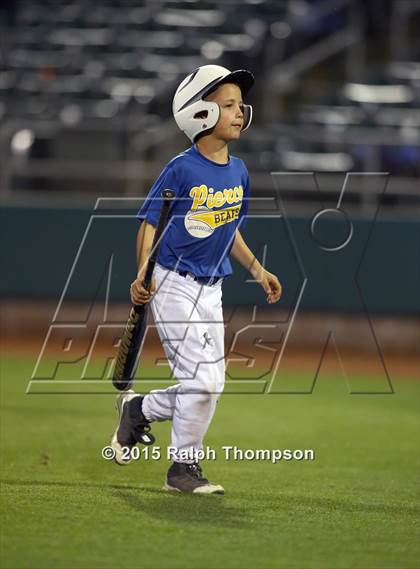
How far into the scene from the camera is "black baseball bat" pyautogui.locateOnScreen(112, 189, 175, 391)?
6.48 m

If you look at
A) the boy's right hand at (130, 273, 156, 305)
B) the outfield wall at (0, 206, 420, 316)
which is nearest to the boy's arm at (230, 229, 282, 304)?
the boy's right hand at (130, 273, 156, 305)

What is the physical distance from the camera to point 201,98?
6.89 metres

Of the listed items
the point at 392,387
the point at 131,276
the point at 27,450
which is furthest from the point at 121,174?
the point at 27,450

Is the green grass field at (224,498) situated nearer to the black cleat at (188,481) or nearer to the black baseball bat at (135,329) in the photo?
the black cleat at (188,481)

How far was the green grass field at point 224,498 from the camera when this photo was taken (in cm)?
547

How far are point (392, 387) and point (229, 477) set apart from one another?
5551 millimetres

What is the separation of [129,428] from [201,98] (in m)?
1.88

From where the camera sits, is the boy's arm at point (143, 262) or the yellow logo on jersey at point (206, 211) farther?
the yellow logo on jersey at point (206, 211)

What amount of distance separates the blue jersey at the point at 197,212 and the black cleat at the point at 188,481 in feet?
3.44

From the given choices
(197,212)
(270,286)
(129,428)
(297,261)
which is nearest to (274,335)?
(297,261)

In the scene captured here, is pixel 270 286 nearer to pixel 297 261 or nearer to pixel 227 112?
pixel 227 112

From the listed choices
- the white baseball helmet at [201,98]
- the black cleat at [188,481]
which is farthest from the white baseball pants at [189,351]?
the white baseball helmet at [201,98]

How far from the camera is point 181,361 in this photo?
Answer: 6.82 m

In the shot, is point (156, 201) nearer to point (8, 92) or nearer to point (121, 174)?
point (121, 174)
